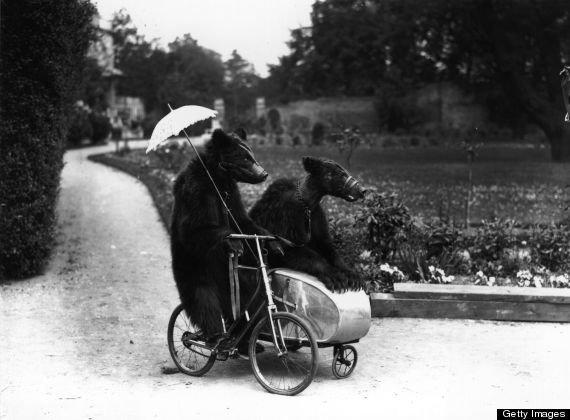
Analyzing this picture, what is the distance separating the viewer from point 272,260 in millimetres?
5672

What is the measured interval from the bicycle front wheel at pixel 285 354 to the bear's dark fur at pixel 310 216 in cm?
43

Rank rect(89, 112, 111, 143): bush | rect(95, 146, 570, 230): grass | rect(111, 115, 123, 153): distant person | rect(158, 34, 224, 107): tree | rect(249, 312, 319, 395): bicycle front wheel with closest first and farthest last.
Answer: rect(249, 312, 319, 395): bicycle front wheel, rect(95, 146, 570, 230): grass, rect(158, 34, 224, 107): tree, rect(111, 115, 123, 153): distant person, rect(89, 112, 111, 143): bush

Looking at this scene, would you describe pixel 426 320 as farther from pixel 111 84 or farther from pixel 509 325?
pixel 111 84

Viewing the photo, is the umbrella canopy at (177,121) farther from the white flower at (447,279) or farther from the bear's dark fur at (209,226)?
the white flower at (447,279)

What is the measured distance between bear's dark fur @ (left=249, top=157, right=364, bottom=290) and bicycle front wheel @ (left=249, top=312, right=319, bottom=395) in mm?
429

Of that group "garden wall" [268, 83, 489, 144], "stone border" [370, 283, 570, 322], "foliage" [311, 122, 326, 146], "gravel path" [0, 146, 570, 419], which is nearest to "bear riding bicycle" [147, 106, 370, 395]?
"gravel path" [0, 146, 570, 419]

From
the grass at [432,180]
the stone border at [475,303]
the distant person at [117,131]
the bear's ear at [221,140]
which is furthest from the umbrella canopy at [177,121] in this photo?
the distant person at [117,131]

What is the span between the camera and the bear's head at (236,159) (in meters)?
5.26

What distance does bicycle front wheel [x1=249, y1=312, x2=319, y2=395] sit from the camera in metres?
4.92

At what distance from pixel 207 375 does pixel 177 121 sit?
1.95m

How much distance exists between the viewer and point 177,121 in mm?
5125

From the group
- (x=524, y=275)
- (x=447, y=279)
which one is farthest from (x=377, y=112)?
(x=447, y=279)

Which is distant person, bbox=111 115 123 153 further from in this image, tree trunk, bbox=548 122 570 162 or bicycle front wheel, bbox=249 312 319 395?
bicycle front wheel, bbox=249 312 319 395

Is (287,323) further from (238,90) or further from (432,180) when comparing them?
(238,90)
